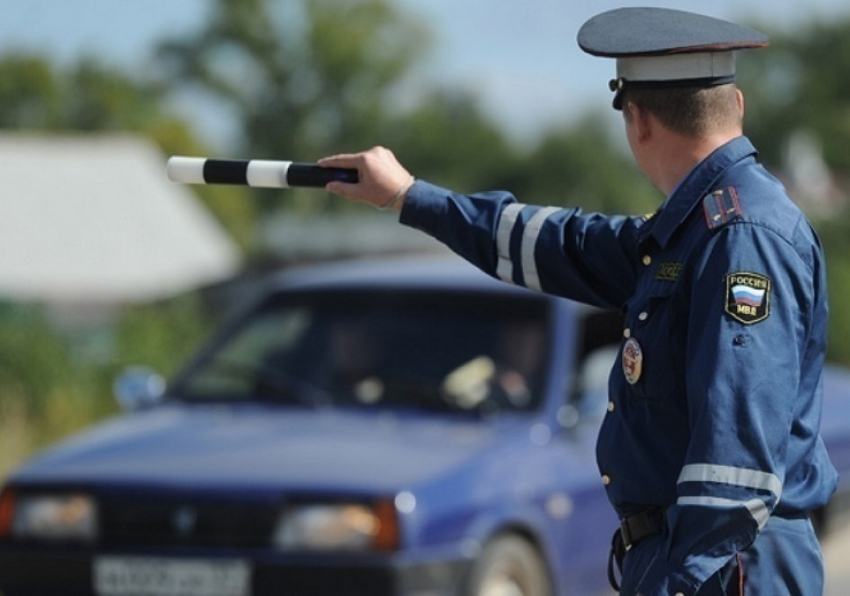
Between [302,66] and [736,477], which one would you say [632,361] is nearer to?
[736,477]

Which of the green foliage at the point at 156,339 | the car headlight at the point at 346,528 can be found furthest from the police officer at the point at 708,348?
the green foliage at the point at 156,339

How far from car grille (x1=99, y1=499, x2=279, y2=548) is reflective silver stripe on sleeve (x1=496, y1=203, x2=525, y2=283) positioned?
2378 mm

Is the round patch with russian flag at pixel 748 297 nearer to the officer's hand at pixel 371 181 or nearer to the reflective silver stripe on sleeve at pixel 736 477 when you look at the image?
the reflective silver stripe on sleeve at pixel 736 477

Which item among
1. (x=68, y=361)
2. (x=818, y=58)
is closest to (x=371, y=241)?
(x=818, y=58)

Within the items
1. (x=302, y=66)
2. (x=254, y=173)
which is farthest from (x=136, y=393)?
(x=302, y=66)

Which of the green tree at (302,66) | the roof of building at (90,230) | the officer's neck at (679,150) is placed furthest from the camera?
the green tree at (302,66)

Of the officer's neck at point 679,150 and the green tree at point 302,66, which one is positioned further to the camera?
the green tree at point 302,66

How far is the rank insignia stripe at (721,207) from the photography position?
319 centimetres

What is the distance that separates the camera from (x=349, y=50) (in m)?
87.4

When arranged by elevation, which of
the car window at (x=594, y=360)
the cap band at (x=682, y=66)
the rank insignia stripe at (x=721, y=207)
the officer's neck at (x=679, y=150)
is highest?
the car window at (x=594, y=360)

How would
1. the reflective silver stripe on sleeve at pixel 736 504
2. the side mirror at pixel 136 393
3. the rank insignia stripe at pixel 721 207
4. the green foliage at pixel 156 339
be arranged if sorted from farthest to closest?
the green foliage at pixel 156 339
the side mirror at pixel 136 393
the rank insignia stripe at pixel 721 207
the reflective silver stripe on sleeve at pixel 736 504

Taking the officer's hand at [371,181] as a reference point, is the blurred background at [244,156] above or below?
above

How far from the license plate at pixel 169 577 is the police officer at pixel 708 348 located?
260cm

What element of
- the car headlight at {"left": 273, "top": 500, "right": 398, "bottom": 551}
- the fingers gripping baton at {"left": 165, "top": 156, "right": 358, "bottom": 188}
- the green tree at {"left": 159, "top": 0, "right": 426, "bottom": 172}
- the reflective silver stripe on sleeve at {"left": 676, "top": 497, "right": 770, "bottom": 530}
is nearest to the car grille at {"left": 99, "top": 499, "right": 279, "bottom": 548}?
the car headlight at {"left": 273, "top": 500, "right": 398, "bottom": 551}
